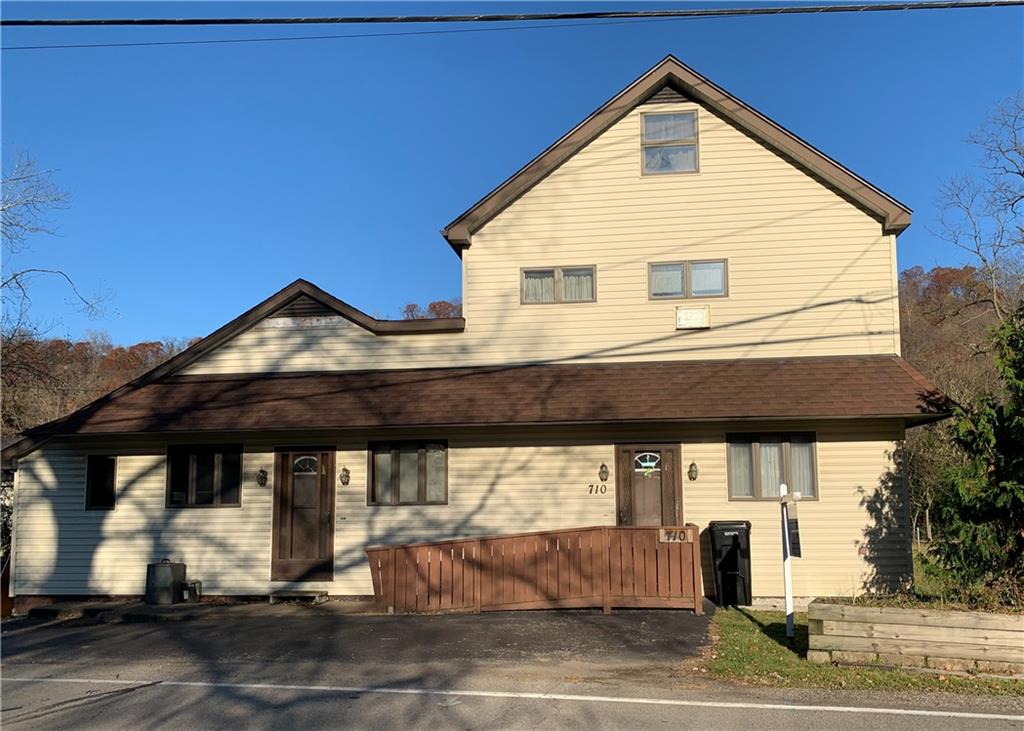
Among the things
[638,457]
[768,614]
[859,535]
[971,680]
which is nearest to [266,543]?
Result: [638,457]

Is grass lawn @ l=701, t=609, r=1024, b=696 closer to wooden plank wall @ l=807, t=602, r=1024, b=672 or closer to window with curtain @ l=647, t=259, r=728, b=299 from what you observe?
wooden plank wall @ l=807, t=602, r=1024, b=672

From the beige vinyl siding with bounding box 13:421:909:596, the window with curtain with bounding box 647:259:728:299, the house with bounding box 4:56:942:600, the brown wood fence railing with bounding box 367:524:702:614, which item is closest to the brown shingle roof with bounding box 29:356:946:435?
the house with bounding box 4:56:942:600

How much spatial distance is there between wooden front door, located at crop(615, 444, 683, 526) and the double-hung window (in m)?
6.85

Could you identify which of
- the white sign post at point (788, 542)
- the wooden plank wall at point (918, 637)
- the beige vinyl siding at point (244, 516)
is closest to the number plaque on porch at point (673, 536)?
the white sign post at point (788, 542)

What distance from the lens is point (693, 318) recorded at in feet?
49.9

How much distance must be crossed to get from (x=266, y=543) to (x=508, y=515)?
4.34 metres

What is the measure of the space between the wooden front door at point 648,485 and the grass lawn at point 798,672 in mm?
3464

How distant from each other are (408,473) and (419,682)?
261 inches

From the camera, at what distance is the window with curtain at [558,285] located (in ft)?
51.4

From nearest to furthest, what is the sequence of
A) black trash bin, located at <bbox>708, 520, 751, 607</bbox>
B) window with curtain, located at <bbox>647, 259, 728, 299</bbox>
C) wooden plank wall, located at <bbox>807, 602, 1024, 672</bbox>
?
wooden plank wall, located at <bbox>807, 602, 1024, 672</bbox>
black trash bin, located at <bbox>708, 520, 751, 607</bbox>
window with curtain, located at <bbox>647, 259, 728, 299</bbox>

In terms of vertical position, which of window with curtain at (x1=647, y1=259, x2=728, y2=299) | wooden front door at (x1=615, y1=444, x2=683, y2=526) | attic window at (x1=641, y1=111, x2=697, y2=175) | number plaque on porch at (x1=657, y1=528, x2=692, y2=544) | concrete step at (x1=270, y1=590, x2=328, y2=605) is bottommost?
concrete step at (x1=270, y1=590, x2=328, y2=605)

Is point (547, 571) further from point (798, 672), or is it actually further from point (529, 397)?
point (798, 672)

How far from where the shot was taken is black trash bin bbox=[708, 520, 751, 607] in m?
13.4

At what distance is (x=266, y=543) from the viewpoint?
49.6 ft
